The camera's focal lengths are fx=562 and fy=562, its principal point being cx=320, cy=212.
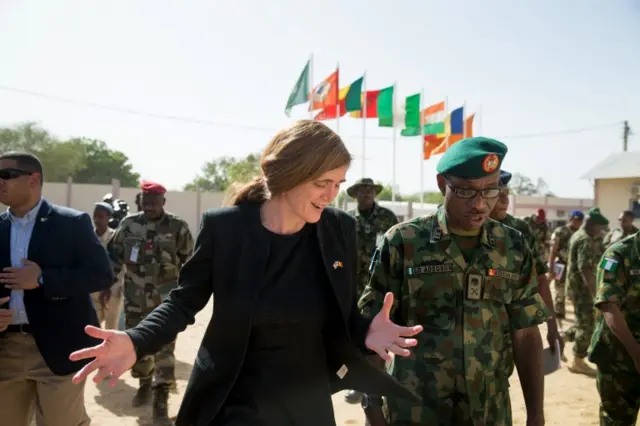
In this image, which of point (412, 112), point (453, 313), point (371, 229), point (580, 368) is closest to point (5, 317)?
point (453, 313)

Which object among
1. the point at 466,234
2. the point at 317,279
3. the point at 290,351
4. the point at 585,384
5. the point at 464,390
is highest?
the point at 466,234

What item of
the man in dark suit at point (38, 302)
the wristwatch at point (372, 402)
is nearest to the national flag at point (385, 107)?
the man in dark suit at point (38, 302)

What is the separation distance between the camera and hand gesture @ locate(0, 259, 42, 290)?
3.19 metres

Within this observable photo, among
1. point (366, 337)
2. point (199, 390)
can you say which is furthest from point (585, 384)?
point (199, 390)

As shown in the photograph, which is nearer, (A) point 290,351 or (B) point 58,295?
(A) point 290,351

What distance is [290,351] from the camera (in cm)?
202

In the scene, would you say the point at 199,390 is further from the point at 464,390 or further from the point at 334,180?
the point at 464,390

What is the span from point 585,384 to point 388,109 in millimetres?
17861

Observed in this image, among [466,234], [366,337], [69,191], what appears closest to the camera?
[366,337]

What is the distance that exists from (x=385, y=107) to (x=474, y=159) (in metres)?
21.3

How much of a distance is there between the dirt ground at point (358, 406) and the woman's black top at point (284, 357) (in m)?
3.43

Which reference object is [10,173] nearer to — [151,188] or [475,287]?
[151,188]

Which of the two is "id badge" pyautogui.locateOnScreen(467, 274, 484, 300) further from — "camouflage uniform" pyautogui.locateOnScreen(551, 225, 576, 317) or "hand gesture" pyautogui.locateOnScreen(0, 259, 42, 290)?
"camouflage uniform" pyautogui.locateOnScreen(551, 225, 576, 317)

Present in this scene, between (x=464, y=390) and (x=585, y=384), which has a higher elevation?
(x=464, y=390)
